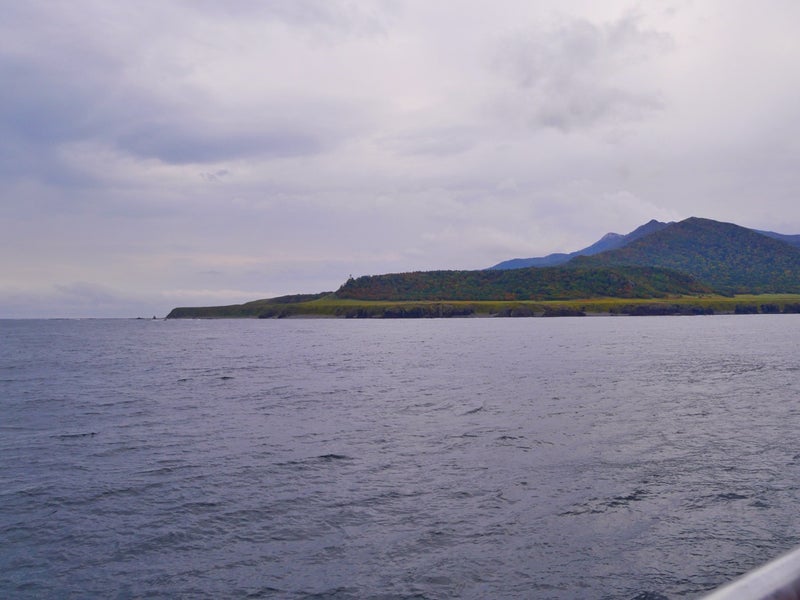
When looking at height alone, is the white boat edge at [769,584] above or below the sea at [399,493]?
above

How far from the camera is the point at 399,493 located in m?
21.5

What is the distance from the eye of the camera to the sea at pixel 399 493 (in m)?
15.5

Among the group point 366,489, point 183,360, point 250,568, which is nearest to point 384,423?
point 366,489

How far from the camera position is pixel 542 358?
74.4m

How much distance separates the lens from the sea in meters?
15.5

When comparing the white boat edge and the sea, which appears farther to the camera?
the sea

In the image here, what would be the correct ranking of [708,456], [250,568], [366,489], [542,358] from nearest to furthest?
[250,568] → [366,489] → [708,456] → [542,358]

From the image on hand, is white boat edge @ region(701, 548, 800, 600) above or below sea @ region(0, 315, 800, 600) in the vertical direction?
above

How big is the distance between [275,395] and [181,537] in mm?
29091

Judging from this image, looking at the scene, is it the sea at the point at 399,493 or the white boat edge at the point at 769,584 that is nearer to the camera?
the white boat edge at the point at 769,584

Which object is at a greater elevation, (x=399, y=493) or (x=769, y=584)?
(x=769, y=584)

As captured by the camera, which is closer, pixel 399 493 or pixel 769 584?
pixel 769 584

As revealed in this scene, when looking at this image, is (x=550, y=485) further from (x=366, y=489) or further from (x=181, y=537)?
(x=181, y=537)

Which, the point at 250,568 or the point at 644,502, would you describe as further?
the point at 644,502
